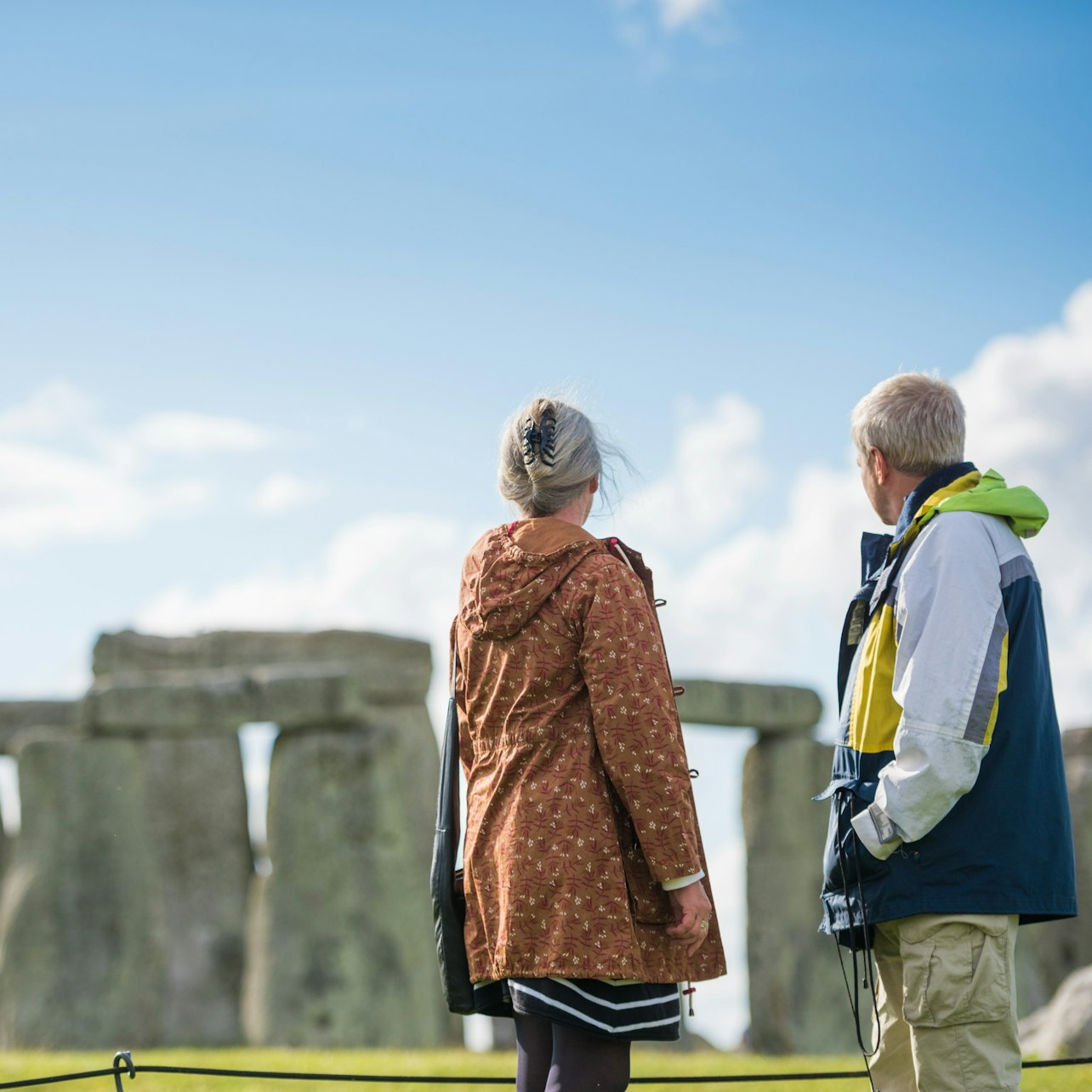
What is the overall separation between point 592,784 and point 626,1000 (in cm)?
42

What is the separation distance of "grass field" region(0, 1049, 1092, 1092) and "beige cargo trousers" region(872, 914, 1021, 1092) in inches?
109

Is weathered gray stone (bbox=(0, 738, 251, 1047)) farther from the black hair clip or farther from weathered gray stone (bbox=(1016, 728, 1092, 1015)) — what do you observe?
the black hair clip

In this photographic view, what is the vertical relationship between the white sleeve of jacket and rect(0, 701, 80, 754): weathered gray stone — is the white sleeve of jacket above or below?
below

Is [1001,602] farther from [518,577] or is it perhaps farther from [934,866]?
[518,577]

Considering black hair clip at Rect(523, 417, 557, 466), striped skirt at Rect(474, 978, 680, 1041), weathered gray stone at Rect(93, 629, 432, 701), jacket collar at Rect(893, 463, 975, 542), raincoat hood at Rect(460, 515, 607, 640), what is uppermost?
weathered gray stone at Rect(93, 629, 432, 701)

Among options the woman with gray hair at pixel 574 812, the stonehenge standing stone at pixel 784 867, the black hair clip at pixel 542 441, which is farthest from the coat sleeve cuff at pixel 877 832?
the stonehenge standing stone at pixel 784 867

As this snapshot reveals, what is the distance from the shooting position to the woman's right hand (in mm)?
3115

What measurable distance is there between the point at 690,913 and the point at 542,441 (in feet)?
3.30

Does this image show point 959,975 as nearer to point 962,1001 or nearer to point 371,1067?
point 962,1001

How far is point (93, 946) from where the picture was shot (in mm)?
11945

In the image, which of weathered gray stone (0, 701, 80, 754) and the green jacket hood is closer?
the green jacket hood

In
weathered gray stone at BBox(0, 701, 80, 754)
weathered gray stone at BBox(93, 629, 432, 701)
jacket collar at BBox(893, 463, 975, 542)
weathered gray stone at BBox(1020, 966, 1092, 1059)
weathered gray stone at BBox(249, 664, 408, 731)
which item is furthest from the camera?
weathered gray stone at BBox(0, 701, 80, 754)

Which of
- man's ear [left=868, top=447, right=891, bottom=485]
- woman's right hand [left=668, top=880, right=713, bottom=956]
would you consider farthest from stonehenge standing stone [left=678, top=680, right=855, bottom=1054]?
woman's right hand [left=668, top=880, right=713, bottom=956]

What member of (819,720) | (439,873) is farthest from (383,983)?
(439,873)
